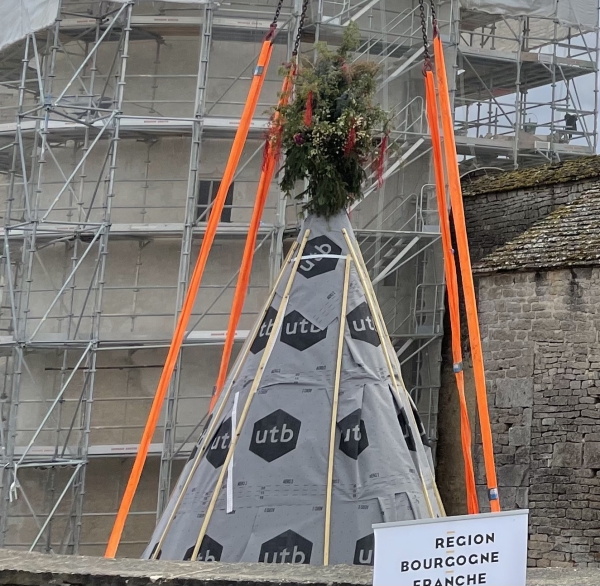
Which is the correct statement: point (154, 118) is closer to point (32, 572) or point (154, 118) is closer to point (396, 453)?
point (396, 453)

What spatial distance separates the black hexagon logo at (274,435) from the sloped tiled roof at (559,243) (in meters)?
5.75

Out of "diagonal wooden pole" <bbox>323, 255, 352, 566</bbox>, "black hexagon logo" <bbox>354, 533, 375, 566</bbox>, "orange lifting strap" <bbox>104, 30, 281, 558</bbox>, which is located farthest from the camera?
"orange lifting strap" <bbox>104, 30, 281, 558</bbox>

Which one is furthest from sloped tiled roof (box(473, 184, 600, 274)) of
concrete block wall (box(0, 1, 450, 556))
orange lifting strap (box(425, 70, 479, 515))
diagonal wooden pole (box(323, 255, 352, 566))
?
diagonal wooden pole (box(323, 255, 352, 566))

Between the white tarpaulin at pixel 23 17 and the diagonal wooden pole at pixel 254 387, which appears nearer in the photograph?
the diagonal wooden pole at pixel 254 387

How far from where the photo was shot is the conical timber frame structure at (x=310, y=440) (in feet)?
27.1

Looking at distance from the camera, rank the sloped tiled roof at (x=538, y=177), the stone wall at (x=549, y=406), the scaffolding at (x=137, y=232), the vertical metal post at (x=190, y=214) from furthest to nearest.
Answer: the sloped tiled roof at (x=538, y=177), the scaffolding at (x=137, y=232), the vertical metal post at (x=190, y=214), the stone wall at (x=549, y=406)

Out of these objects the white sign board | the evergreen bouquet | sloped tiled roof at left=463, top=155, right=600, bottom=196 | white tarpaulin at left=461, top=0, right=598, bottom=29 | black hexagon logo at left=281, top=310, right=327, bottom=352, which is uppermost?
white tarpaulin at left=461, top=0, right=598, bottom=29

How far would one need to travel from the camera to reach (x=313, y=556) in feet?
26.8

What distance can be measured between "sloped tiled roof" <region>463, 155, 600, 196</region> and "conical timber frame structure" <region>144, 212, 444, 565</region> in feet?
22.6

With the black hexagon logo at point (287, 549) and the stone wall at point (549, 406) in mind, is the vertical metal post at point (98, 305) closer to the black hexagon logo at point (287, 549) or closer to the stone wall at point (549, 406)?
the stone wall at point (549, 406)

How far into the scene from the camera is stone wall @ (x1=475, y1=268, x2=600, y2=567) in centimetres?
1307

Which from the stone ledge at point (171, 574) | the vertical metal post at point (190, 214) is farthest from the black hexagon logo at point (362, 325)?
the vertical metal post at point (190, 214)

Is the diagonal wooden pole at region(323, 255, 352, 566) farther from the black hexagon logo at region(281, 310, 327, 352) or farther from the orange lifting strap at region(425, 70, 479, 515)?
the orange lifting strap at region(425, 70, 479, 515)

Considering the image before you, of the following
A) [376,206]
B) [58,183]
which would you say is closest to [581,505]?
[376,206]
